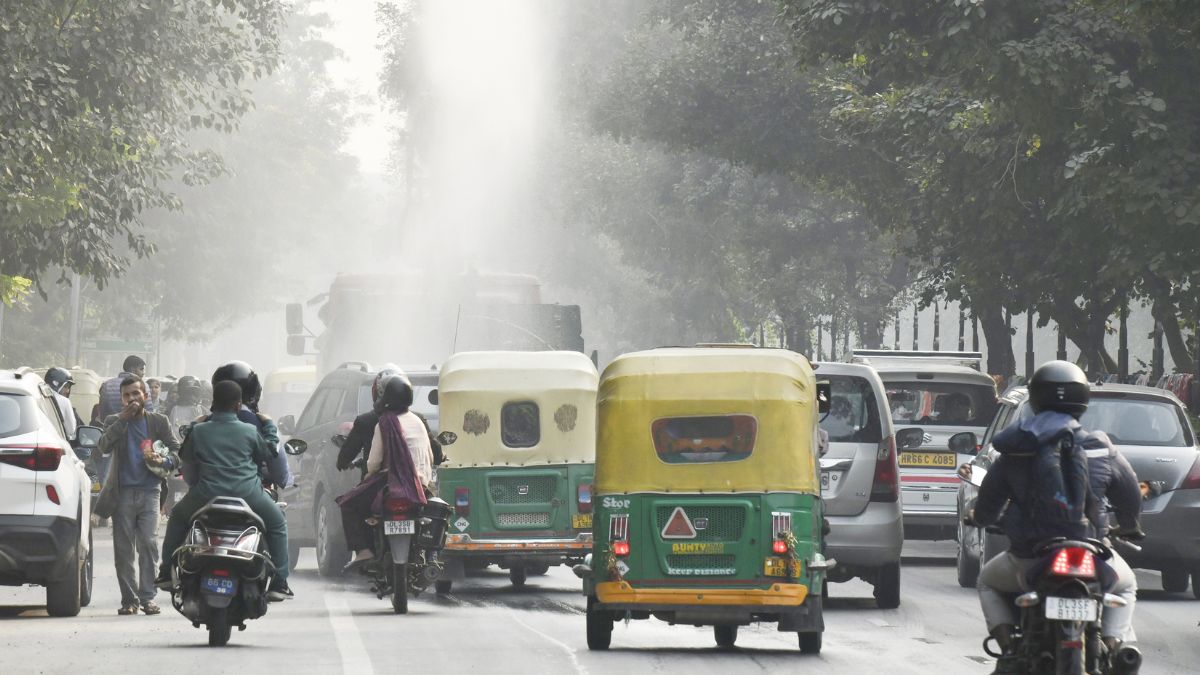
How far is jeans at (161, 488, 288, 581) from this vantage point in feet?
42.5

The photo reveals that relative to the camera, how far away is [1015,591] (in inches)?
359

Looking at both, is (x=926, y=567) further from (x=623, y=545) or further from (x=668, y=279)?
(x=668, y=279)

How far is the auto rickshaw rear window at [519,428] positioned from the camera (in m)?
18.1

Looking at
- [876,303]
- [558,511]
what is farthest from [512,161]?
[558,511]

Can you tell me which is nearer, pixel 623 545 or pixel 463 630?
pixel 623 545

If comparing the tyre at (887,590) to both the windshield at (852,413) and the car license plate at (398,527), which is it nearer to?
the windshield at (852,413)

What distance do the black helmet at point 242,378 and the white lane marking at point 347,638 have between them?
62.6 inches

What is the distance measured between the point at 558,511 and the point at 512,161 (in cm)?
4886

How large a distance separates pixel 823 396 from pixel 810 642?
5.99 ft

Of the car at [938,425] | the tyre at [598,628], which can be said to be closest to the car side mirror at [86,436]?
the tyre at [598,628]

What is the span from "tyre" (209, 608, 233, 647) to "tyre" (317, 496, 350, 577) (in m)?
6.28

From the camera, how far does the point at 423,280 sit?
31.2 meters

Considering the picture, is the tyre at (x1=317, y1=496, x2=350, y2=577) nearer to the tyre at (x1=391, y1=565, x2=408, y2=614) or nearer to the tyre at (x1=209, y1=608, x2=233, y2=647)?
the tyre at (x1=391, y1=565, x2=408, y2=614)

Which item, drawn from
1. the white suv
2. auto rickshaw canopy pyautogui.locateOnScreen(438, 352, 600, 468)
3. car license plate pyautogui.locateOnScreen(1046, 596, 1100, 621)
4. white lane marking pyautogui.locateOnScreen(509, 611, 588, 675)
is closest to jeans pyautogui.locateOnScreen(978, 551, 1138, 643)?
car license plate pyautogui.locateOnScreen(1046, 596, 1100, 621)
